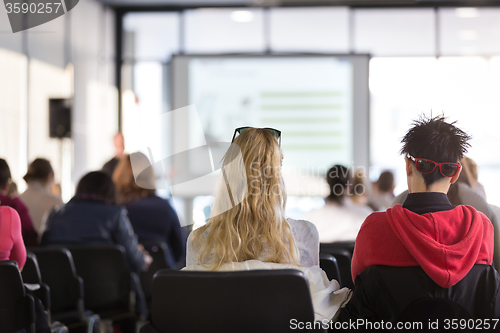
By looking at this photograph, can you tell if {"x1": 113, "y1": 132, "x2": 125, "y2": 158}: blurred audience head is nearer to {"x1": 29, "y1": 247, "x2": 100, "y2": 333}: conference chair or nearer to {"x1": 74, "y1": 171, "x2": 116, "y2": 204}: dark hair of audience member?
{"x1": 74, "y1": 171, "x2": 116, "y2": 204}: dark hair of audience member

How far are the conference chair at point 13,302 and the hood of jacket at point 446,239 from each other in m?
1.35

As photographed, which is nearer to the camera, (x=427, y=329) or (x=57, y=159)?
(x=427, y=329)

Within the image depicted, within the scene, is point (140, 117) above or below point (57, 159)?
above

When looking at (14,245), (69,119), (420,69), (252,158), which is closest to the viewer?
(252,158)

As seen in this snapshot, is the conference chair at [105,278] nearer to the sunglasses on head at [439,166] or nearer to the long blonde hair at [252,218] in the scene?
the long blonde hair at [252,218]

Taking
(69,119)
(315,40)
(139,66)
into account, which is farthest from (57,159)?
(315,40)

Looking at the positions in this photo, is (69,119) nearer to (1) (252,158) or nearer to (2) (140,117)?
(2) (140,117)

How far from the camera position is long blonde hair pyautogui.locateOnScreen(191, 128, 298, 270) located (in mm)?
1447

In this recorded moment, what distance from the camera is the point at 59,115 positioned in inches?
243

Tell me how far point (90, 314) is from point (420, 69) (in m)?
5.94

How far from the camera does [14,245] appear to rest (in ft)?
6.64

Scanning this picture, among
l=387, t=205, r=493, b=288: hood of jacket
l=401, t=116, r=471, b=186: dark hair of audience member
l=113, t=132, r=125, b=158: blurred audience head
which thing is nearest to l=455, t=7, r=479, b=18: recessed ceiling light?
l=113, t=132, r=125, b=158: blurred audience head

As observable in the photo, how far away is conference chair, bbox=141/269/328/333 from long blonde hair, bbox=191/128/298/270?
0.16m

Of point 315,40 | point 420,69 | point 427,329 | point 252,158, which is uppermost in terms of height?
point 315,40
